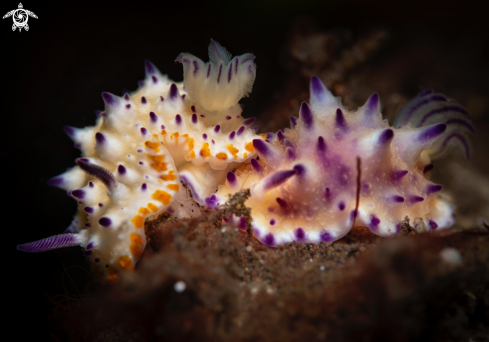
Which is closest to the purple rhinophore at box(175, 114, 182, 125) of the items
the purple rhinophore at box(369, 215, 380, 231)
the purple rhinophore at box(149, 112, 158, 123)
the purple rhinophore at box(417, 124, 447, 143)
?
the purple rhinophore at box(149, 112, 158, 123)

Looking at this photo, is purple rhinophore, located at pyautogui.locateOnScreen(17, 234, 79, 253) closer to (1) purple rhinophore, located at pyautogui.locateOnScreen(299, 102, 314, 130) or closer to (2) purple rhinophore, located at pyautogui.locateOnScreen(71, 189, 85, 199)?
(2) purple rhinophore, located at pyautogui.locateOnScreen(71, 189, 85, 199)

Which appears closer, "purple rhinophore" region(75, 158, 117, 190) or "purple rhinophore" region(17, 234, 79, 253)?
"purple rhinophore" region(75, 158, 117, 190)

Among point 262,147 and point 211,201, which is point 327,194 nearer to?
point 262,147

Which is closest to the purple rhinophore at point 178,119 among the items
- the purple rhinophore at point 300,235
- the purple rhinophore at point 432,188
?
the purple rhinophore at point 300,235

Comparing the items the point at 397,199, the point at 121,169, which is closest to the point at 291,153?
the point at 397,199

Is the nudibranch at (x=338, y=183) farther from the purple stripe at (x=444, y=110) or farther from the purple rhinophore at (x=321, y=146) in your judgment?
the purple stripe at (x=444, y=110)
